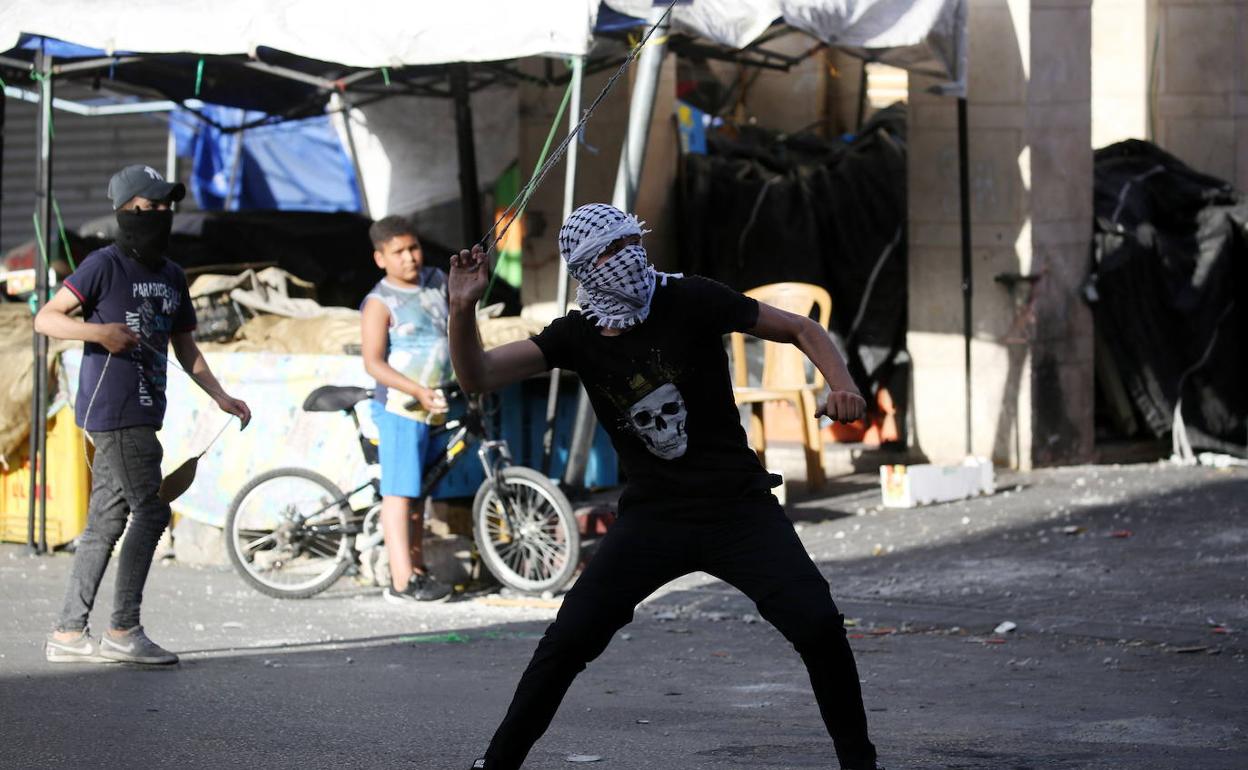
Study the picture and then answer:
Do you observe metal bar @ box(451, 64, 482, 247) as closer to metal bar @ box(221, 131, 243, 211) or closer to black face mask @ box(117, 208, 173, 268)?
metal bar @ box(221, 131, 243, 211)

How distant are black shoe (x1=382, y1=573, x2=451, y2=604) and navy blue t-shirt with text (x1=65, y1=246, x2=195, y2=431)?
80.9 inches

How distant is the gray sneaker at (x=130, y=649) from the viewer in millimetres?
6957

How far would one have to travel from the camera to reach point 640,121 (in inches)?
394

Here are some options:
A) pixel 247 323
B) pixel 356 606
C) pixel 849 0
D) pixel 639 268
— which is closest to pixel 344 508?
pixel 356 606

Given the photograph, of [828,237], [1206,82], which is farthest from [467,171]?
[1206,82]

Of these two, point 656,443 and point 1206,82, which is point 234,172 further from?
point 656,443

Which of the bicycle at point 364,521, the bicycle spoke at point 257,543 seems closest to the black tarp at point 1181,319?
the bicycle at point 364,521

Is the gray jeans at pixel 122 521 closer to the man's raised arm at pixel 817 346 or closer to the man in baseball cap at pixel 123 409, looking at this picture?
the man in baseball cap at pixel 123 409

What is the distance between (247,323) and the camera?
Answer: 10961 mm

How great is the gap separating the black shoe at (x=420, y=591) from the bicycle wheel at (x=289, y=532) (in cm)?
41

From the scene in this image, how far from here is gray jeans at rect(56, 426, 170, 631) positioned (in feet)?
22.5

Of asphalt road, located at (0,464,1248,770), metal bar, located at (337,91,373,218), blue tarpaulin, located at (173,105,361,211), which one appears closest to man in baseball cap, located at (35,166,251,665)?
asphalt road, located at (0,464,1248,770)

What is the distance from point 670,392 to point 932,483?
670cm

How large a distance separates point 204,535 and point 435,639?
2.80 meters
